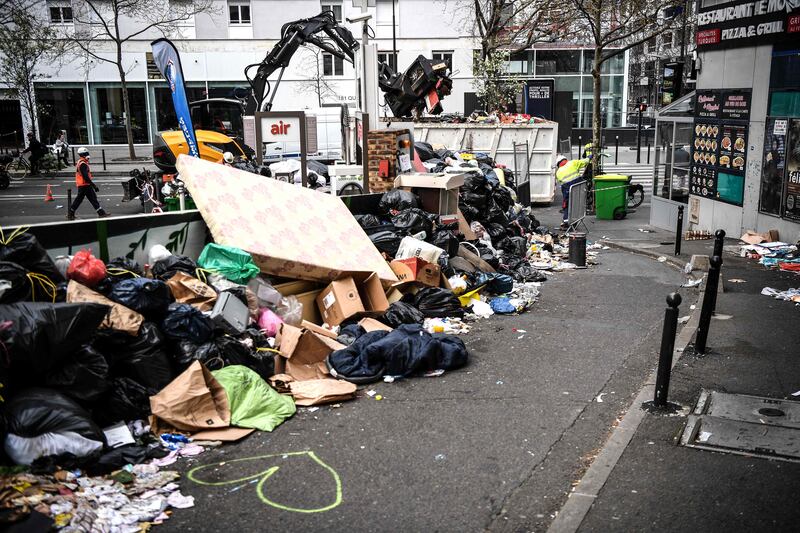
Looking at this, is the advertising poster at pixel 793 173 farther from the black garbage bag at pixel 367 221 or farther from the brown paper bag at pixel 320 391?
the brown paper bag at pixel 320 391

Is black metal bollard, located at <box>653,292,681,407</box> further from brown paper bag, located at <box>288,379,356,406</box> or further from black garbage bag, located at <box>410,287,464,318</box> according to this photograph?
black garbage bag, located at <box>410,287,464,318</box>

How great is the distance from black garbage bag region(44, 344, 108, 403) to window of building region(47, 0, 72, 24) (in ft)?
122

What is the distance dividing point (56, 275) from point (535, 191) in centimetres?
1535

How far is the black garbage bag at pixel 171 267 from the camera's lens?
7.36 m

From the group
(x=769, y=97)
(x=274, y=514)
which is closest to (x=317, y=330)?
(x=274, y=514)

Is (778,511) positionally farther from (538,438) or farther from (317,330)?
(317,330)

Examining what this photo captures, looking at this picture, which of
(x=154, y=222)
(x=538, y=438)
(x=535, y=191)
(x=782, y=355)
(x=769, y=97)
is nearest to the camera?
(x=538, y=438)

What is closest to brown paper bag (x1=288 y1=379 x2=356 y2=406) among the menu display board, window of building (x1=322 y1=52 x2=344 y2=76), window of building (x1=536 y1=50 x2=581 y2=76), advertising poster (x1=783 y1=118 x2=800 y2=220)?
advertising poster (x1=783 y1=118 x2=800 y2=220)

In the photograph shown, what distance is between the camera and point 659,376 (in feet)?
20.1

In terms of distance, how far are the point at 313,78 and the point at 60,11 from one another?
42.5 ft

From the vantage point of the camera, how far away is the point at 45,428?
484 centimetres

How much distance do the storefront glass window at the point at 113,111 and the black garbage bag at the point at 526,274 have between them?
3106 centimetres

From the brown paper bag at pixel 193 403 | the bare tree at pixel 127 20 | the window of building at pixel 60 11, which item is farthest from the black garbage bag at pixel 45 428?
Answer: the window of building at pixel 60 11

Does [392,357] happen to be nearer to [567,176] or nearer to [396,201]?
[396,201]
